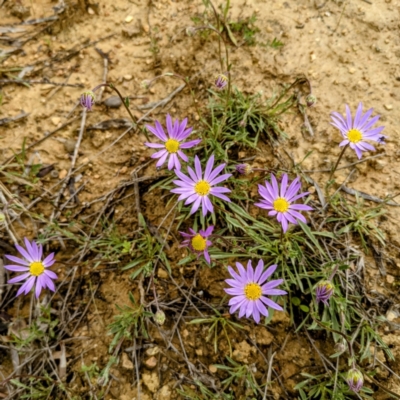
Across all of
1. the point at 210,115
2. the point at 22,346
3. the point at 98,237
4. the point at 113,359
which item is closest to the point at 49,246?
the point at 98,237

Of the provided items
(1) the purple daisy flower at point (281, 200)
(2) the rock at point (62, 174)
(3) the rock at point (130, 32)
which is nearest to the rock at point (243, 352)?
(1) the purple daisy flower at point (281, 200)

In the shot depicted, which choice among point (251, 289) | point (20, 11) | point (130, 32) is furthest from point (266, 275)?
point (20, 11)

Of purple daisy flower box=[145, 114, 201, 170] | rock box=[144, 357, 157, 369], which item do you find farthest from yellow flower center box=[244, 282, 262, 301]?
purple daisy flower box=[145, 114, 201, 170]

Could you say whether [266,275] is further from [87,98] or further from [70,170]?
[70,170]

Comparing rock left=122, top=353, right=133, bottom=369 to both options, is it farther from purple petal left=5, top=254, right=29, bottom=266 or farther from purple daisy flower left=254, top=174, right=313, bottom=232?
purple daisy flower left=254, top=174, right=313, bottom=232

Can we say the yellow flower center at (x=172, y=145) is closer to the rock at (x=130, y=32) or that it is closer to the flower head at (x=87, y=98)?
the flower head at (x=87, y=98)

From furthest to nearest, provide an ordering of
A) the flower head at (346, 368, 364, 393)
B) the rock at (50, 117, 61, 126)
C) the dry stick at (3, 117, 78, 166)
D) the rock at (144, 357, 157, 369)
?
the rock at (50, 117, 61, 126) → the dry stick at (3, 117, 78, 166) → the rock at (144, 357, 157, 369) → the flower head at (346, 368, 364, 393)
